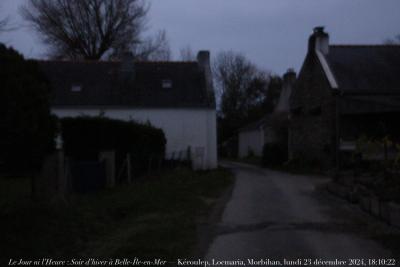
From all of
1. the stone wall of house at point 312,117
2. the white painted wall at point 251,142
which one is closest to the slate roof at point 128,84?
the stone wall of house at point 312,117

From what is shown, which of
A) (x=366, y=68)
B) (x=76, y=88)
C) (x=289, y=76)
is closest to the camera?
(x=366, y=68)

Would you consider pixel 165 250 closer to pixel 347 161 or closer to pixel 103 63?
pixel 347 161

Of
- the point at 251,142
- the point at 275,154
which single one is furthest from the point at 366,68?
the point at 251,142

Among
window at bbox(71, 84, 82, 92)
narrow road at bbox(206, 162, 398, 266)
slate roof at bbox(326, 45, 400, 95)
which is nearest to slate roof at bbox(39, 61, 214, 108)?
window at bbox(71, 84, 82, 92)

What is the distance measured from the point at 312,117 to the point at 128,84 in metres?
10.7

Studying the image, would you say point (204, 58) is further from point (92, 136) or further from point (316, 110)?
point (92, 136)

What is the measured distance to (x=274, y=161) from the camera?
3509 centimetres

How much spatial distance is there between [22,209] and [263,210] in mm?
5809

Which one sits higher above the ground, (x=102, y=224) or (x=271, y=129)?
(x=271, y=129)

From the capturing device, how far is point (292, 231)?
33.7ft

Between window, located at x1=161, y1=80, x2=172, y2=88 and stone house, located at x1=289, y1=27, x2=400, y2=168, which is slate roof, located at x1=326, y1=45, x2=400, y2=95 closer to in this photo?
stone house, located at x1=289, y1=27, x2=400, y2=168

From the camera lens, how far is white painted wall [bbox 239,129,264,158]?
47.0 metres

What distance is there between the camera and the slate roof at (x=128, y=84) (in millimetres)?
30953

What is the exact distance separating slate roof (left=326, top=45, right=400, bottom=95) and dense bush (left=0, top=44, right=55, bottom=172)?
723 inches
